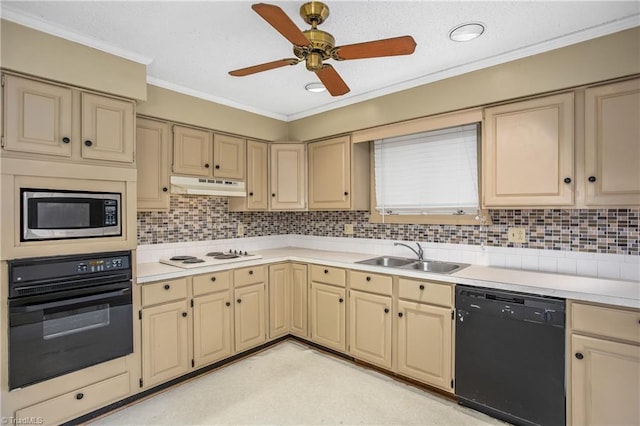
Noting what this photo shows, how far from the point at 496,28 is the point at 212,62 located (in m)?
1.95

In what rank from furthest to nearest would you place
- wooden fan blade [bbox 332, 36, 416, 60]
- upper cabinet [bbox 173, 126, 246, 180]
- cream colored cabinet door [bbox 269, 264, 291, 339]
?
cream colored cabinet door [bbox 269, 264, 291, 339], upper cabinet [bbox 173, 126, 246, 180], wooden fan blade [bbox 332, 36, 416, 60]

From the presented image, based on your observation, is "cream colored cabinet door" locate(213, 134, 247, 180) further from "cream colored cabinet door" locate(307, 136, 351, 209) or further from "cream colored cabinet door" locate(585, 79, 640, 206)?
"cream colored cabinet door" locate(585, 79, 640, 206)

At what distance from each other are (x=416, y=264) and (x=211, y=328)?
1933 millimetres

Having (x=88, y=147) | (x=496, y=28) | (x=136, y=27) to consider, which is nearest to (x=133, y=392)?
(x=88, y=147)

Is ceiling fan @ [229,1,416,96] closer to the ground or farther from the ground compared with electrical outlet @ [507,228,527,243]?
farther from the ground

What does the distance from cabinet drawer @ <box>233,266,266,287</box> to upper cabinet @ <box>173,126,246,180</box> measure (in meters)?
0.97

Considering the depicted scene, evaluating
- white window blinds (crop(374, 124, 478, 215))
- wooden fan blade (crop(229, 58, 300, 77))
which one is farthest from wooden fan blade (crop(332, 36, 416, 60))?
white window blinds (crop(374, 124, 478, 215))

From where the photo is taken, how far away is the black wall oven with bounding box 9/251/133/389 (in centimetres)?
189

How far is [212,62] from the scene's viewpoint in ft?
8.05

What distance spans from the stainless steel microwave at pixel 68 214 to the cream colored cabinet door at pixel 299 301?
170 cm

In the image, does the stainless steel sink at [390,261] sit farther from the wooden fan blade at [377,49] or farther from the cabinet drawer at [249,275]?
the wooden fan blade at [377,49]

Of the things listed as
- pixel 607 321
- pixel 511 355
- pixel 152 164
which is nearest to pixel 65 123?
pixel 152 164

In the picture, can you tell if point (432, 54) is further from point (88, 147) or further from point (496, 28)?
point (88, 147)

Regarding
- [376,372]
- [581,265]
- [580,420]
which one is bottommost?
[376,372]
